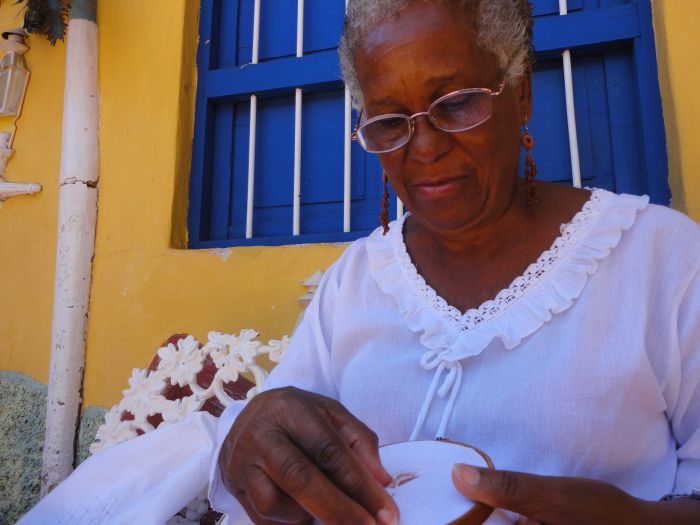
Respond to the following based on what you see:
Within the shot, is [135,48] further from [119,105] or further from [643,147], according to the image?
[643,147]

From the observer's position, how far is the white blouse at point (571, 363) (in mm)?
1110

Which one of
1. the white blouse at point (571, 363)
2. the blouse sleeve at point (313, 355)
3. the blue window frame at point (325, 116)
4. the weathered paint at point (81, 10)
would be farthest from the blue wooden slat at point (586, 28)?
the weathered paint at point (81, 10)

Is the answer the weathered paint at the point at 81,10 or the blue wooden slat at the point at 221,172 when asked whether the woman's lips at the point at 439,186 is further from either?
the weathered paint at the point at 81,10

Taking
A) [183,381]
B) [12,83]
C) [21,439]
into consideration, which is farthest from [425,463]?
[12,83]

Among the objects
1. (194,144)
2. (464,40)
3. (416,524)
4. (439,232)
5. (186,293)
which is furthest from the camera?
(194,144)

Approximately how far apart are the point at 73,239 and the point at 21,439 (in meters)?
0.91

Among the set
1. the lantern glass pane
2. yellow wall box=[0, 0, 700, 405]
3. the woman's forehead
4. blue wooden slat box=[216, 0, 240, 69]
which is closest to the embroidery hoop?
the woman's forehead

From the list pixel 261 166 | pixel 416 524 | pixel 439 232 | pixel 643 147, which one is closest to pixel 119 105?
pixel 261 166

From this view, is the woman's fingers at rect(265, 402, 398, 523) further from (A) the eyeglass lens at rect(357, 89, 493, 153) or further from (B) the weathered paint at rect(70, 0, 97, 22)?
(B) the weathered paint at rect(70, 0, 97, 22)

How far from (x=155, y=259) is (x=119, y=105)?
0.74 m

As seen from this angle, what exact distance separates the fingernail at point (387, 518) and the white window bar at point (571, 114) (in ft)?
5.35

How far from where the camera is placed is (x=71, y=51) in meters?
2.74

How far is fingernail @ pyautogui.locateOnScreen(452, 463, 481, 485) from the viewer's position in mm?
780

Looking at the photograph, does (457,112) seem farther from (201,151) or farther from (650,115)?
(201,151)
